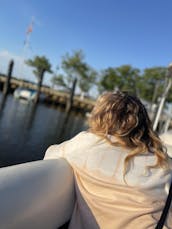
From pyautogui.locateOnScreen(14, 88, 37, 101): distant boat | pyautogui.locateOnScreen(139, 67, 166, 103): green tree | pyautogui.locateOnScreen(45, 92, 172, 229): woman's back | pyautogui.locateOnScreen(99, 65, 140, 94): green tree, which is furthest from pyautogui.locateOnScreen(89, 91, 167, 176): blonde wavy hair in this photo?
pyautogui.locateOnScreen(99, 65, 140, 94): green tree

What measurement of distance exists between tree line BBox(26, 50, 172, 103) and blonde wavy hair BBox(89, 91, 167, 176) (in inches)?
1062

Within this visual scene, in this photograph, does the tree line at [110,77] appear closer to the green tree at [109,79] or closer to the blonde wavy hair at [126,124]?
the green tree at [109,79]

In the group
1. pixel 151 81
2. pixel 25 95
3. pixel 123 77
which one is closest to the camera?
pixel 25 95

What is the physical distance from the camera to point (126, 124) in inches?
58.4

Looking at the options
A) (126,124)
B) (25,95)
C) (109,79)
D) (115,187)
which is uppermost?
(109,79)

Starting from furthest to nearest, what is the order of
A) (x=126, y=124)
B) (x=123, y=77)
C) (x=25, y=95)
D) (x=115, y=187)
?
(x=123, y=77), (x=25, y=95), (x=126, y=124), (x=115, y=187)

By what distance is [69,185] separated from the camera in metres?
1.52

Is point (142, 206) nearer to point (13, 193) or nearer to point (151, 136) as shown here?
point (151, 136)

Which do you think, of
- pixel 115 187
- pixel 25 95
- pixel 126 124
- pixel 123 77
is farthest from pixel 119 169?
pixel 123 77

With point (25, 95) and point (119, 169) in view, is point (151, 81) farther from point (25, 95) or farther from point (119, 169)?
point (119, 169)

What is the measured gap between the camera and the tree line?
30562mm

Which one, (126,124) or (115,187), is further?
(126,124)

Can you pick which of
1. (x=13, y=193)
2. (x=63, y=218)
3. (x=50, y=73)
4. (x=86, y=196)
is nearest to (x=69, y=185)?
(x=86, y=196)

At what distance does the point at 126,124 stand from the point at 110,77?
31985 mm
